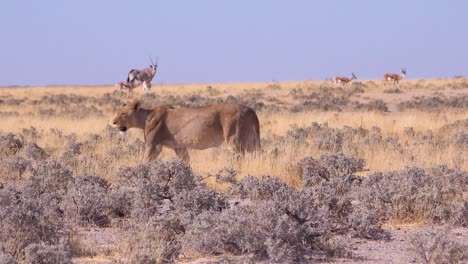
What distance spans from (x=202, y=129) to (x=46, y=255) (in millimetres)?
7466

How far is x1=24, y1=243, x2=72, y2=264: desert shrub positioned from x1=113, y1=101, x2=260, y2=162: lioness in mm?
7072

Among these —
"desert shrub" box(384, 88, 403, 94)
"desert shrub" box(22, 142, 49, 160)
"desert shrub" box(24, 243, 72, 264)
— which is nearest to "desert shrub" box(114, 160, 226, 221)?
"desert shrub" box(24, 243, 72, 264)

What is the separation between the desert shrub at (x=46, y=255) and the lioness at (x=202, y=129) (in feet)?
23.2

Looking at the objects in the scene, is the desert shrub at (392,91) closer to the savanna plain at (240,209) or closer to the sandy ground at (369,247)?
the savanna plain at (240,209)

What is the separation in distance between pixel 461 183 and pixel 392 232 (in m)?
2.46

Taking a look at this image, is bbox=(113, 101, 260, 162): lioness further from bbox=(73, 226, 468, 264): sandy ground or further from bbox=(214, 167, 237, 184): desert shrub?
bbox=(73, 226, 468, 264): sandy ground

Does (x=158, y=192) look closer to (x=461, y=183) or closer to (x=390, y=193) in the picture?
(x=390, y=193)

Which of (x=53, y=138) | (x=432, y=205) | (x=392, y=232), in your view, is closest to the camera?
(x=392, y=232)

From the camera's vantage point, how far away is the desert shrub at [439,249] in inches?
255

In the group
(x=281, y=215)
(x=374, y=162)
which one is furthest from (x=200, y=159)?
(x=281, y=215)

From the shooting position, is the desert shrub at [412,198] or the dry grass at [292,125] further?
the dry grass at [292,125]

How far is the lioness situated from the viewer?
13.6 metres

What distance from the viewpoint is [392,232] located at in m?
8.42

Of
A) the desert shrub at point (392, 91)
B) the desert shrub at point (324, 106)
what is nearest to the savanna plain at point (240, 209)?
the desert shrub at point (324, 106)
